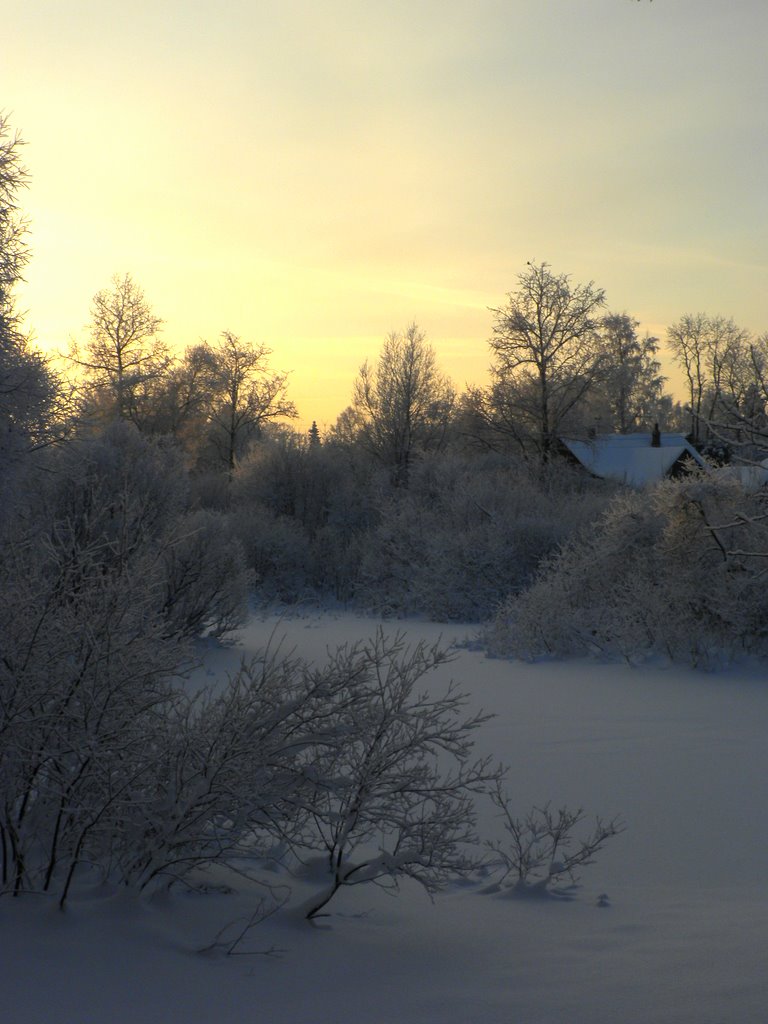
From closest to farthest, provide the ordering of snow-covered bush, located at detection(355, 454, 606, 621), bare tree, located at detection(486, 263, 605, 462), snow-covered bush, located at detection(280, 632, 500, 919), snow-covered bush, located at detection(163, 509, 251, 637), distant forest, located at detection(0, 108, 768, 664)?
snow-covered bush, located at detection(280, 632, 500, 919)
distant forest, located at detection(0, 108, 768, 664)
snow-covered bush, located at detection(163, 509, 251, 637)
snow-covered bush, located at detection(355, 454, 606, 621)
bare tree, located at detection(486, 263, 605, 462)

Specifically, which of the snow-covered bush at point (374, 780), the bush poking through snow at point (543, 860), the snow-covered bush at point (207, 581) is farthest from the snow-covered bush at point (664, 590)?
the snow-covered bush at point (374, 780)

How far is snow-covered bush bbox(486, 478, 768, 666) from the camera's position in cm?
1240

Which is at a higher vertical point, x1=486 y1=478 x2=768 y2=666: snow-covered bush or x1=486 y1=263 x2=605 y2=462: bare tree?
x1=486 y1=263 x2=605 y2=462: bare tree

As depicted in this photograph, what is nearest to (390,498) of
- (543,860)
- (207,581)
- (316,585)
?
(316,585)

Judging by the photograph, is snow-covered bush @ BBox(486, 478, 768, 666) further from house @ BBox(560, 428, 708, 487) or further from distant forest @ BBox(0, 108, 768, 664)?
house @ BBox(560, 428, 708, 487)

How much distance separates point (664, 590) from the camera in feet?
43.0

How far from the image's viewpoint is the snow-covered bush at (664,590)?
12.4 metres

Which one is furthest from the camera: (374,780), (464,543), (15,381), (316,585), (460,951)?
(316,585)

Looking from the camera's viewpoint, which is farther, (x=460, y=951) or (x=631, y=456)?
(x=631, y=456)

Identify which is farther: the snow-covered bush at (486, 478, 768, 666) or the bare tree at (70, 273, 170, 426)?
the bare tree at (70, 273, 170, 426)

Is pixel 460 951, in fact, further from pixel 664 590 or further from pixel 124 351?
pixel 124 351

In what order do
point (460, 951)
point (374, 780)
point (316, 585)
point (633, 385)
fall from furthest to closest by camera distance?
point (633, 385) → point (316, 585) → point (374, 780) → point (460, 951)

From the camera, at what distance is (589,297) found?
33531mm

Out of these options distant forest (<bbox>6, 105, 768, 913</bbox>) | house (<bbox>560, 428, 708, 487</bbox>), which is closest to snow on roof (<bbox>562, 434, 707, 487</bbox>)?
house (<bbox>560, 428, 708, 487</bbox>)
